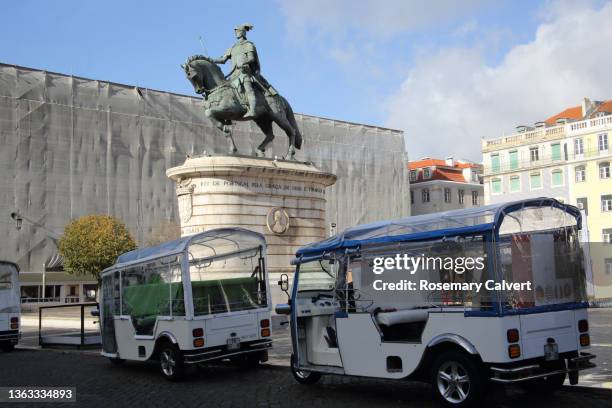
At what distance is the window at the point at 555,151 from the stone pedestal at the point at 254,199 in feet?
128

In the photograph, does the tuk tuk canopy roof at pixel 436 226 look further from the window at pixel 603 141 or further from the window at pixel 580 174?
the window at pixel 580 174

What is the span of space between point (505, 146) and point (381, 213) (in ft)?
64.6

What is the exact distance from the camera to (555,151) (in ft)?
203

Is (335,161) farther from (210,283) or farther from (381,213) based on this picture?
(210,283)

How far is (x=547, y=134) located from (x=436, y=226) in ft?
187

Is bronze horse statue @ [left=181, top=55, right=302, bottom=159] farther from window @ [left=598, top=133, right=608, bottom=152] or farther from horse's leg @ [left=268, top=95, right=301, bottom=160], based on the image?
window @ [left=598, top=133, right=608, bottom=152]

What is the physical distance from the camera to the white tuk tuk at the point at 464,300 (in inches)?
357

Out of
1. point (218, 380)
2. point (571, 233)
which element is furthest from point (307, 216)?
point (571, 233)

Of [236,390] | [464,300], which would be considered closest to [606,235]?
[236,390]

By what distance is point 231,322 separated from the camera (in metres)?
13.8

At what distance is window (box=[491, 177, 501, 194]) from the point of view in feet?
220

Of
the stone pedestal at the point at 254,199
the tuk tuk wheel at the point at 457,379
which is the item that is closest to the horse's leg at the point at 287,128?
the stone pedestal at the point at 254,199

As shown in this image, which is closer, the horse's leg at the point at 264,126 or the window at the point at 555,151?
the horse's leg at the point at 264,126

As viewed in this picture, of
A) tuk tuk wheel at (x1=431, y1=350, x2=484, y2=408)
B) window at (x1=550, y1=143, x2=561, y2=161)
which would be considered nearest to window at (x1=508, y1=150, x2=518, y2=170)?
window at (x1=550, y1=143, x2=561, y2=161)
